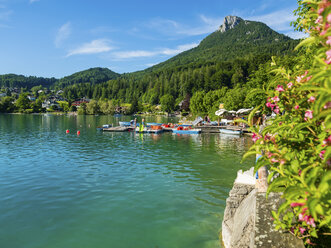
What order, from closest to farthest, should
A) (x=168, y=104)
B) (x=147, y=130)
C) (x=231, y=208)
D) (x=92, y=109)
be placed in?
(x=231, y=208), (x=147, y=130), (x=92, y=109), (x=168, y=104)

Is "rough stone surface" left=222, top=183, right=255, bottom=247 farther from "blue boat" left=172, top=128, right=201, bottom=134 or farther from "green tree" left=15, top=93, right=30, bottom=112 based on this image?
"green tree" left=15, top=93, right=30, bottom=112

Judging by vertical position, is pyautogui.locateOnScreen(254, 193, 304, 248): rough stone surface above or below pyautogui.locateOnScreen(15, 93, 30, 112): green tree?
below

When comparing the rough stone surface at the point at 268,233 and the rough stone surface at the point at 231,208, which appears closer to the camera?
the rough stone surface at the point at 268,233

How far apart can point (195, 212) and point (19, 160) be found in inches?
809

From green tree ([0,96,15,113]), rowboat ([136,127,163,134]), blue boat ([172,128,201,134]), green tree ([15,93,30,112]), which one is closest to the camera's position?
blue boat ([172,128,201,134])

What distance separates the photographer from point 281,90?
382 cm

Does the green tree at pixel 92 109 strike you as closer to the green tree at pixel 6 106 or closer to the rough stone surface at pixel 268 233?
the green tree at pixel 6 106

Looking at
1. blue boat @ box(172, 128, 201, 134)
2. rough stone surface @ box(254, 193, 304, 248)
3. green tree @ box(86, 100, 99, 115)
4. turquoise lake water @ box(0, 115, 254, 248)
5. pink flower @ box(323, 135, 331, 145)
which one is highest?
green tree @ box(86, 100, 99, 115)

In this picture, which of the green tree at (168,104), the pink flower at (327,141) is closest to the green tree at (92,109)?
the green tree at (168,104)

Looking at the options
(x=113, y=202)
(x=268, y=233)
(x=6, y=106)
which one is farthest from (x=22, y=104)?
(x=268, y=233)

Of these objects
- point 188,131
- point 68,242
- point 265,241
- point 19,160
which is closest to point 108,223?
point 68,242

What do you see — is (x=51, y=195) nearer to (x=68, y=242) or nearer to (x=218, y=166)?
(x=68, y=242)

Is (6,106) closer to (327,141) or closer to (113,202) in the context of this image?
(113,202)

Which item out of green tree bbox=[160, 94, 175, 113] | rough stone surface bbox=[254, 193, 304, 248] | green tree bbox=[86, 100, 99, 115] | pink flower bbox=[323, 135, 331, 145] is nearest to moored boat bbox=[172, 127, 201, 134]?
rough stone surface bbox=[254, 193, 304, 248]
